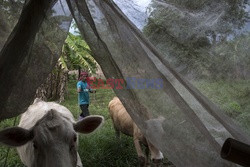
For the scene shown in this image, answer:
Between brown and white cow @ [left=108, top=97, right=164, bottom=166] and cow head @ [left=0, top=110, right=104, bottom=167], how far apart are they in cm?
211

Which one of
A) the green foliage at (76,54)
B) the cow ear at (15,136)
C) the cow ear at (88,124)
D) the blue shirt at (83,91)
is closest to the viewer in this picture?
the cow ear at (15,136)

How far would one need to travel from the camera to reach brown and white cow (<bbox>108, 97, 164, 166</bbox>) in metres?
5.25

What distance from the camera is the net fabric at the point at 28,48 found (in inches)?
67.0

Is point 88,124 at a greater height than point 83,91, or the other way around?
point 88,124

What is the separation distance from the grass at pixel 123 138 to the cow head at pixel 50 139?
43cm

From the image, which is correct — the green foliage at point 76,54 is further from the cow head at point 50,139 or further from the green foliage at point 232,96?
the green foliage at point 232,96

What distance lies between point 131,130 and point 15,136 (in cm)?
395

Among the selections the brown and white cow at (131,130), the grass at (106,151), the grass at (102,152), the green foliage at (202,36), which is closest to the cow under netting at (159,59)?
the green foliage at (202,36)

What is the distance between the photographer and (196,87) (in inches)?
67.9

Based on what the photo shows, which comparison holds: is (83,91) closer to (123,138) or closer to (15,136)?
(123,138)

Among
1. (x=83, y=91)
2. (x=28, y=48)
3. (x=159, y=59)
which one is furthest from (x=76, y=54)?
(x=159, y=59)

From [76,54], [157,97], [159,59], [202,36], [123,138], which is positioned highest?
[202,36]

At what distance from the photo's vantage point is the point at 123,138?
771 cm

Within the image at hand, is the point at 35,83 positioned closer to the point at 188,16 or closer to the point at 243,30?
the point at 188,16
